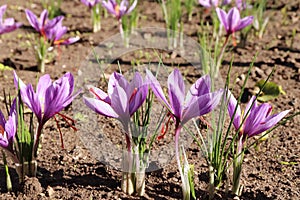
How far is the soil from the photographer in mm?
1828

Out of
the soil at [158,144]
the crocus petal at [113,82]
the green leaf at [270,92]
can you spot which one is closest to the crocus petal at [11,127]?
the soil at [158,144]

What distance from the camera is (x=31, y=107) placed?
1628mm

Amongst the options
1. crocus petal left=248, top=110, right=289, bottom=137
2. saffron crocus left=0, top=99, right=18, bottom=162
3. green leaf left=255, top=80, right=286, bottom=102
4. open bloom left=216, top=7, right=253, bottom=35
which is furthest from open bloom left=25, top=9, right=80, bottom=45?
crocus petal left=248, top=110, right=289, bottom=137

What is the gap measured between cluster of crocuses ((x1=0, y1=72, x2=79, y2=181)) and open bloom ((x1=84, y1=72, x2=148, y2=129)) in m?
0.15

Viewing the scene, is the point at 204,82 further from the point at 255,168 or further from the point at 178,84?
the point at 255,168

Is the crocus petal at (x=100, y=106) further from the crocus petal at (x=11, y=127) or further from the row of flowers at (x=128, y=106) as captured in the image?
the crocus petal at (x=11, y=127)

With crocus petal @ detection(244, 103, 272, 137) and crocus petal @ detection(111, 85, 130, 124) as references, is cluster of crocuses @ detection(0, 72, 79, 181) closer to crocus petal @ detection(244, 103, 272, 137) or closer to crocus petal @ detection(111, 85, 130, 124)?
crocus petal @ detection(111, 85, 130, 124)

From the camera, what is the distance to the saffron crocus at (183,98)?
4.64 feet

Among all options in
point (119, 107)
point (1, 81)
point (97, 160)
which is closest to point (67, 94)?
point (119, 107)

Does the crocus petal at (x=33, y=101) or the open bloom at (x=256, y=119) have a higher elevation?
the crocus petal at (x=33, y=101)

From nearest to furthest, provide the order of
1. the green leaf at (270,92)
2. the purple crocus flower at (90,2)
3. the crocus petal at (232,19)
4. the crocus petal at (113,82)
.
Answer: the crocus petal at (113,82) < the crocus petal at (232,19) < the green leaf at (270,92) < the purple crocus flower at (90,2)

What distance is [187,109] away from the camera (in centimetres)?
146

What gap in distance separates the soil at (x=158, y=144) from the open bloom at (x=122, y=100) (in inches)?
10.7

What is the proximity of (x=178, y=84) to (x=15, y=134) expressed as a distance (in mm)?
670
